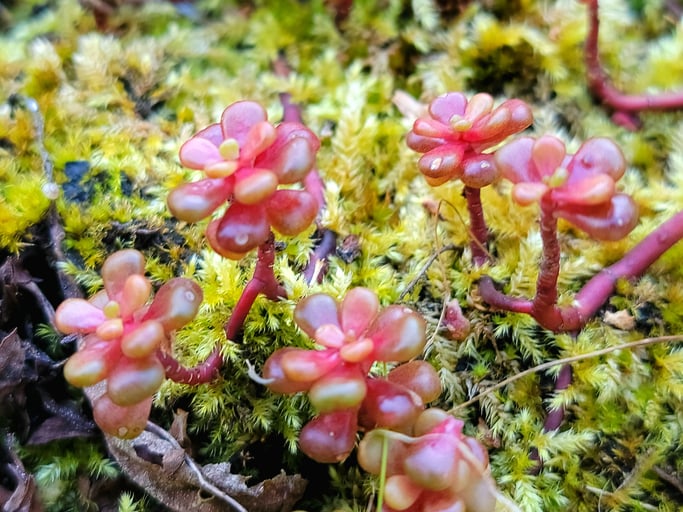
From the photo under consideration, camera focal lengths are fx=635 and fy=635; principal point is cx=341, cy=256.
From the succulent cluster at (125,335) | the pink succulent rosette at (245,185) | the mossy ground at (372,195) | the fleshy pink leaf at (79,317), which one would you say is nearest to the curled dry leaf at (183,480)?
the mossy ground at (372,195)

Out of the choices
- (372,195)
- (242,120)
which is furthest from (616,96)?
(242,120)

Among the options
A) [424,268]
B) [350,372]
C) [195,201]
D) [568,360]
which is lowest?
[568,360]

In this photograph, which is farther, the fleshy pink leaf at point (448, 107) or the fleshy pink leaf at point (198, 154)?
the fleshy pink leaf at point (448, 107)

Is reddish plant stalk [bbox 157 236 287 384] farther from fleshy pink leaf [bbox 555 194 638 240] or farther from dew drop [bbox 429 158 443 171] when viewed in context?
fleshy pink leaf [bbox 555 194 638 240]

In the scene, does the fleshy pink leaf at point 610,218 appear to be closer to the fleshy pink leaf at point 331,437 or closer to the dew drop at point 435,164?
the dew drop at point 435,164

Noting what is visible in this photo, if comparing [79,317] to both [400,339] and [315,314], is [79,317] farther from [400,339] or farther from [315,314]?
[400,339]

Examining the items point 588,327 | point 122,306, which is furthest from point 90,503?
point 588,327
